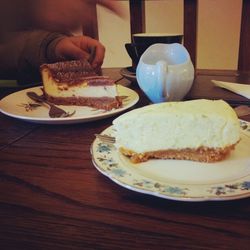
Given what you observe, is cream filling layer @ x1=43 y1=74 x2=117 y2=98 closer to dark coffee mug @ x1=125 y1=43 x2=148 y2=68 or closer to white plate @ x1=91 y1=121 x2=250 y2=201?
dark coffee mug @ x1=125 y1=43 x2=148 y2=68

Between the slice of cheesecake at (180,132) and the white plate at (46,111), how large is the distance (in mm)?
201

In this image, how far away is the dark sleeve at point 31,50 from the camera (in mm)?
1468

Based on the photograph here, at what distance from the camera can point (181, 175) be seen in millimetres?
509

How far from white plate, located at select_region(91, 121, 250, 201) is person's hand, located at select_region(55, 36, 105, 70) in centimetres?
78

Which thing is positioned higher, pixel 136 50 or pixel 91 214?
pixel 136 50

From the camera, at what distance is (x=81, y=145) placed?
674mm

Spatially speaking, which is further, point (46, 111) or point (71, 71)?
point (71, 71)

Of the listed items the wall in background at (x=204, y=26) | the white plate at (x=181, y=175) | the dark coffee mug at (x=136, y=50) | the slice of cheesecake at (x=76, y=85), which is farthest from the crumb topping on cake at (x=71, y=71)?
the wall in background at (x=204, y=26)

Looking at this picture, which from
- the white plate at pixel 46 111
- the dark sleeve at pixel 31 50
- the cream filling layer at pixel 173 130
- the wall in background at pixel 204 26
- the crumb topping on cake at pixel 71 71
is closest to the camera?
the cream filling layer at pixel 173 130

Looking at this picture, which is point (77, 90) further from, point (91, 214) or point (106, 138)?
point (91, 214)

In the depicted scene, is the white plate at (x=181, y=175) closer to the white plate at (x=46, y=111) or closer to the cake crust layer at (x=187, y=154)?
the cake crust layer at (x=187, y=154)

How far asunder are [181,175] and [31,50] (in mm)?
1181

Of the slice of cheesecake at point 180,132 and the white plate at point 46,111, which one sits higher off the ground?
the slice of cheesecake at point 180,132

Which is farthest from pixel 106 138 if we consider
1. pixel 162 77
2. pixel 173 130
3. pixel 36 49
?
pixel 36 49
